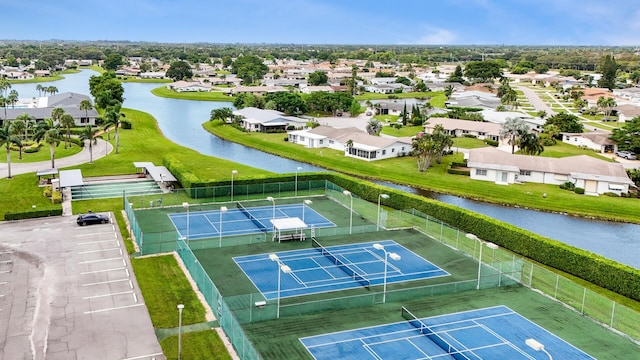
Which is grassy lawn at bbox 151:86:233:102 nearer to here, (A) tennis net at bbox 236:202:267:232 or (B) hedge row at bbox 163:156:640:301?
(B) hedge row at bbox 163:156:640:301

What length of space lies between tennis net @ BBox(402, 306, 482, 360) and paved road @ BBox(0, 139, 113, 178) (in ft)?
149

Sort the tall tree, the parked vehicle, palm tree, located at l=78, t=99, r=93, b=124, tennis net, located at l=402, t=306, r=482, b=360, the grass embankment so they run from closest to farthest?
tennis net, located at l=402, t=306, r=482, b=360 → the grass embankment → the parked vehicle → palm tree, located at l=78, t=99, r=93, b=124 → the tall tree

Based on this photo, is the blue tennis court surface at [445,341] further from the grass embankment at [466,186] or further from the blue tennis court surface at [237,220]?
the grass embankment at [466,186]

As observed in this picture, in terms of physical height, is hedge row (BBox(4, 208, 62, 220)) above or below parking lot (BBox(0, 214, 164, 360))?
above

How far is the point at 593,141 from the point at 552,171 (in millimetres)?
26283

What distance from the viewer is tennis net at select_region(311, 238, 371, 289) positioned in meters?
34.1

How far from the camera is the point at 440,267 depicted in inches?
1468

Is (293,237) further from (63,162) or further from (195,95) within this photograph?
(195,95)

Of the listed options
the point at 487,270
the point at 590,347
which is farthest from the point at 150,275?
the point at 590,347

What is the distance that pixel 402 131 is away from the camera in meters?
97.2

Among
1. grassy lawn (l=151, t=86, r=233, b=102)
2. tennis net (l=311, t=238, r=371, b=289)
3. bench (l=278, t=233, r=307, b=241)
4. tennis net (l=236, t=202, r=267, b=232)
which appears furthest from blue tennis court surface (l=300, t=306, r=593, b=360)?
grassy lawn (l=151, t=86, r=233, b=102)

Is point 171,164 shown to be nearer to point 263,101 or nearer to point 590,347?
point 590,347

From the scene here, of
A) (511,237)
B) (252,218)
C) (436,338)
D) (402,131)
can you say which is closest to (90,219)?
(252,218)

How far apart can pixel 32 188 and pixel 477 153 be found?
47620 millimetres
